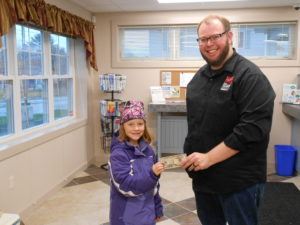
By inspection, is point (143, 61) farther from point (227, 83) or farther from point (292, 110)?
point (227, 83)

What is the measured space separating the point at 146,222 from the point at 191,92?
28.6 inches

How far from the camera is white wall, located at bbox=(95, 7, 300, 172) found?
4500 mm

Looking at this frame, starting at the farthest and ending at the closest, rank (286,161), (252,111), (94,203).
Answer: (286,161) < (94,203) < (252,111)

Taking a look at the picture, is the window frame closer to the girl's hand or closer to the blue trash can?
the blue trash can

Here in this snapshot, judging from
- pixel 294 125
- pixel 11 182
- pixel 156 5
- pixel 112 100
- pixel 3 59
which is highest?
pixel 156 5

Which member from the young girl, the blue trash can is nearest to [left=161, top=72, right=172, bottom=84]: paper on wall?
the blue trash can

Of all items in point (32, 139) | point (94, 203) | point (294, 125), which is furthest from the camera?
point (294, 125)

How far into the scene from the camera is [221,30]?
56.9 inches

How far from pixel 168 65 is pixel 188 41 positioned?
503 mm

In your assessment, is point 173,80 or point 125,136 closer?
point 125,136

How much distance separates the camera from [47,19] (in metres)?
3.22

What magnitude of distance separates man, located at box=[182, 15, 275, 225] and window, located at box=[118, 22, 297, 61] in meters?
3.38

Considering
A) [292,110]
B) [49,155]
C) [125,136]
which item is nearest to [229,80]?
[125,136]

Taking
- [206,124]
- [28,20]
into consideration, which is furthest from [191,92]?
[28,20]
